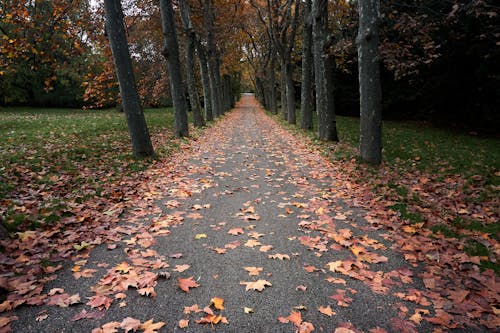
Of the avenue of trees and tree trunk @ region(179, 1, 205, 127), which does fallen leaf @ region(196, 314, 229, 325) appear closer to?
the avenue of trees

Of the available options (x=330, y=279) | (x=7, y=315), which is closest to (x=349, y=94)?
(x=330, y=279)

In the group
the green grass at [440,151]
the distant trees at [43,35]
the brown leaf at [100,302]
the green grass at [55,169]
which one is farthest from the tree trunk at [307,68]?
the brown leaf at [100,302]

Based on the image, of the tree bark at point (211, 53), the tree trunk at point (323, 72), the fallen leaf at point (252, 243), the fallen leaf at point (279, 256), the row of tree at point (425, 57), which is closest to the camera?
the fallen leaf at point (279, 256)

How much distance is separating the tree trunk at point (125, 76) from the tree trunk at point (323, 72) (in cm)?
656

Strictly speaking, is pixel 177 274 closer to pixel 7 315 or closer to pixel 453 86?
pixel 7 315

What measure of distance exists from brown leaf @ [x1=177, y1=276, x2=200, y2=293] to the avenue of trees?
6427mm

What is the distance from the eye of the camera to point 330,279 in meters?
3.53

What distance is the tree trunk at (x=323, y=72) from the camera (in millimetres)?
11539

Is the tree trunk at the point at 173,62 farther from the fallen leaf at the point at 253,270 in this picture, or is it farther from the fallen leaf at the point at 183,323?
the fallen leaf at the point at 183,323

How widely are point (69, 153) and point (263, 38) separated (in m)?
25.1

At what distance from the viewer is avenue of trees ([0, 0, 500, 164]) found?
26.6 ft

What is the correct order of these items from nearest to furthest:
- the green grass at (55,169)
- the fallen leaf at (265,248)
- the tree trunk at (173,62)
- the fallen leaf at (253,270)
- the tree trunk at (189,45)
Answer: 1. the fallen leaf at (253,270)
2. the fallen leaf at (265,248)
3. the green grass at (55,169)
4. the tree trunk at (173,62)
5. the tree trunk at (189,45)

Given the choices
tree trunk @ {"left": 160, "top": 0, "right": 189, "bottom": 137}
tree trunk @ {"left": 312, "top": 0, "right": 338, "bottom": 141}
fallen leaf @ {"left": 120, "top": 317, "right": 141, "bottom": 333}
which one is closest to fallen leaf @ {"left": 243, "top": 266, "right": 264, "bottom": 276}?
fallen leaf @ {"left": 120, "top": 317, "right": 141, "bottom": 333}

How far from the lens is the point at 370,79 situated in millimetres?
8023
